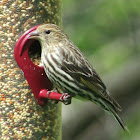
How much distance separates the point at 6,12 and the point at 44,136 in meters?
1.74

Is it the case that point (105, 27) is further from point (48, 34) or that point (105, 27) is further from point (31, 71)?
point (31, 71)

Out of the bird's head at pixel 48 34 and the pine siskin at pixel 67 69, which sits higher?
the bird's head at pixel 48 34

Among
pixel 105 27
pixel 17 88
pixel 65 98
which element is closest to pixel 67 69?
pixel 65 98

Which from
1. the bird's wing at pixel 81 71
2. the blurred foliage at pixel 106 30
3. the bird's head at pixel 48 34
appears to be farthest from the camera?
the blurred foliage at pixel 106 30

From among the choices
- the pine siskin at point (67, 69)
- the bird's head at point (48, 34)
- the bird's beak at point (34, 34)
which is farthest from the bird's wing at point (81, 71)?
the bird's beak at point (34, 34)

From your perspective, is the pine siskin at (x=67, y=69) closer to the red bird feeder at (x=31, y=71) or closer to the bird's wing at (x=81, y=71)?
the bird's wing at (x=81, y=71)

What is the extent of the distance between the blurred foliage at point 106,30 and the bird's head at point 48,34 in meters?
5.34

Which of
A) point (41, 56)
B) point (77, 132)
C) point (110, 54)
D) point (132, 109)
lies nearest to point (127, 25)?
point (110, 54)

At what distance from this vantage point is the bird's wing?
24.7 ft

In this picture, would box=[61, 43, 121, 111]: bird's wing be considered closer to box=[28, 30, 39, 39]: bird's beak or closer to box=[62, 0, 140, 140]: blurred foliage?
box=[28, 30, 39, 39]: bird's beak

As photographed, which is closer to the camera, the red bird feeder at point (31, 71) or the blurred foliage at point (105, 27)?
the red bird feeder at point (31, 71)

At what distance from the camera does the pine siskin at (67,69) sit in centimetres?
738

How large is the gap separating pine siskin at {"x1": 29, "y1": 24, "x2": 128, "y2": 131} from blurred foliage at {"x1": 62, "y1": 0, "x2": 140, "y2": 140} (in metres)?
5.26

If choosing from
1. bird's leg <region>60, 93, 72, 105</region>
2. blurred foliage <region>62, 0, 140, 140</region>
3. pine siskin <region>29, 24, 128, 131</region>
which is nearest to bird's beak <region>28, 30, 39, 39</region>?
pine siskin <region>29, 24, 128, 131</region>
